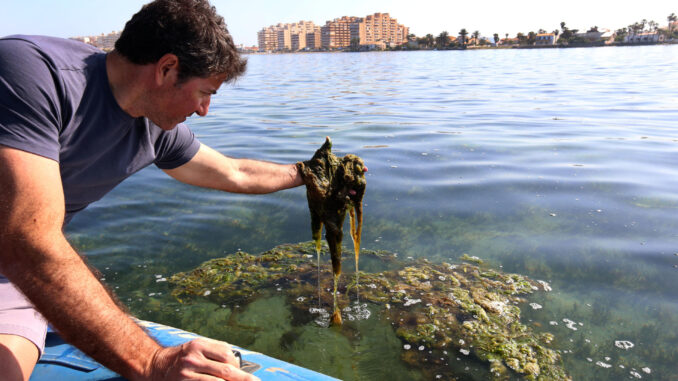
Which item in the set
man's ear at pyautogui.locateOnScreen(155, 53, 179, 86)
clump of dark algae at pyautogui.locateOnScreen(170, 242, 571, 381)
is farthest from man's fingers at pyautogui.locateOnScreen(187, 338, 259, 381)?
clump of dark algae at pyautogui.locateOnScreen(170, 242, 571, 381)

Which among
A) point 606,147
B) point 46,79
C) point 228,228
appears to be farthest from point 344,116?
point 46,79

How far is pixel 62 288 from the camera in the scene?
178 cm

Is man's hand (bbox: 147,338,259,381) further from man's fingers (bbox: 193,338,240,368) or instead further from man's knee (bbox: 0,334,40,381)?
man's knee (bbox: 0,334,40,381)

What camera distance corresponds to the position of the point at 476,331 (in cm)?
399

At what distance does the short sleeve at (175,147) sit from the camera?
9.88ft

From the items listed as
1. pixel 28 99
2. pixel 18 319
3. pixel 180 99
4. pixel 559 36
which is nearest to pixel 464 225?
pixel 180 99

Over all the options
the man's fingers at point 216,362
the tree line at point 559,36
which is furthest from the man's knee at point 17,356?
the tree line at point 559,36

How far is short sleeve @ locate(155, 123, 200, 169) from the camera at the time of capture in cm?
301

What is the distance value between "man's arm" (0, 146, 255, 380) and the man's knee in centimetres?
54

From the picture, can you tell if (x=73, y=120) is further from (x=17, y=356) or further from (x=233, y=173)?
(x=233, y=173)

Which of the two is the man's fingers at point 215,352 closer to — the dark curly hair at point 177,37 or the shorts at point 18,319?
the shorts at point 18,319

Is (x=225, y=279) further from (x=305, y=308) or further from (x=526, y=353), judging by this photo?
(x=526, y=353)

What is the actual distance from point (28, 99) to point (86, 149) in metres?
0.54

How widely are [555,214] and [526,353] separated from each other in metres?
3.00
